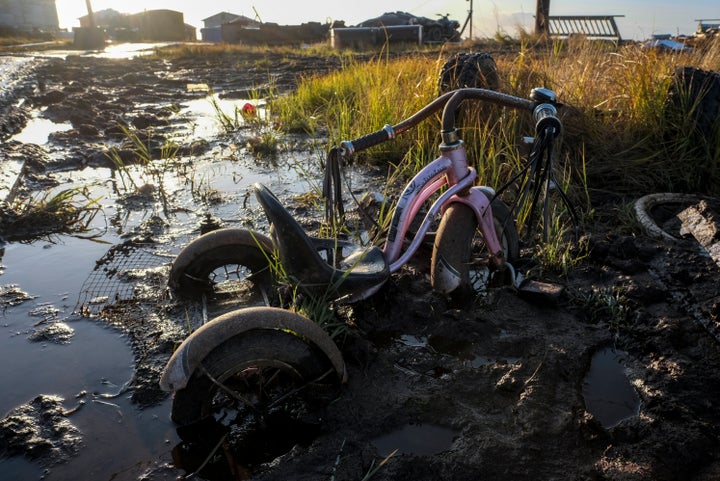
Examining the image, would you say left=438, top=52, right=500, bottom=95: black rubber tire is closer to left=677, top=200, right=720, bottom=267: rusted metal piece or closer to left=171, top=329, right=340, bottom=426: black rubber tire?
left=677, top=200, right=720, bottom=267: rusted metal piece

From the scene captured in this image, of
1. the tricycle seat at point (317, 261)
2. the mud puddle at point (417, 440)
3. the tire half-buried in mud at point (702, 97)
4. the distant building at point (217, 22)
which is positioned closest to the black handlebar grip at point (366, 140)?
the tricycle seat at point (317, 261)

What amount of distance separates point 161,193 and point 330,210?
9.71 feet

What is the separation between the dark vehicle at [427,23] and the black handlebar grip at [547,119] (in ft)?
72.6

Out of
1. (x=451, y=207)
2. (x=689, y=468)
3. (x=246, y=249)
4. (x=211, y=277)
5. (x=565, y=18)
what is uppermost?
(x=565, y=18)

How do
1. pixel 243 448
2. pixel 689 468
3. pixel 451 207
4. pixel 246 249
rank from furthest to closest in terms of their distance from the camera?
pixel 246 249
pixel 451 207
pixel 243 448
pixel 689 468

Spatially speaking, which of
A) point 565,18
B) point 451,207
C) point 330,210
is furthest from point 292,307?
point 565,18

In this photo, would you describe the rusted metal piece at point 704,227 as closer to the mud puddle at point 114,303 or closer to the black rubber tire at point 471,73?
the black rubber tire at point 471,73

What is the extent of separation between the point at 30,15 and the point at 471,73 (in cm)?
5947

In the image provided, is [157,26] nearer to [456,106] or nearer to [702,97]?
[702,97]

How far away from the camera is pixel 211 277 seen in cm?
331

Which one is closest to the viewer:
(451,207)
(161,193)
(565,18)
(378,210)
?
(451,207)

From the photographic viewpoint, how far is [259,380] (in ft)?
7.23

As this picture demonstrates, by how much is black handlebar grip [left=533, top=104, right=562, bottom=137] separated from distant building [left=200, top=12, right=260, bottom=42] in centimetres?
3364

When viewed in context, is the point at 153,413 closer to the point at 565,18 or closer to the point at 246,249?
the point at 246,249
